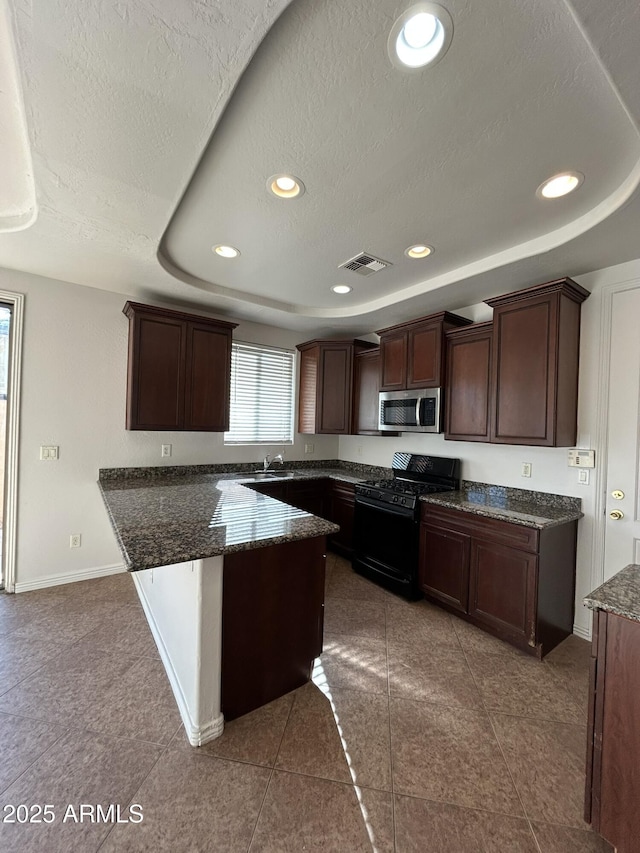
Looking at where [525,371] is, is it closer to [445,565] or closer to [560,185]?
[560,185]

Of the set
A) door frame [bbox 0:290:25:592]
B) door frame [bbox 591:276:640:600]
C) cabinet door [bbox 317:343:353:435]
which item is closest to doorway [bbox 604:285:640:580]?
door frame [bbox 591:276:640:600]

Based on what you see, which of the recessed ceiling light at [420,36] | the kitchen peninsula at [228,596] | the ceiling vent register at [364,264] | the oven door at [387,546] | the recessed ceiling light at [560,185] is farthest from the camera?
A: the oven door at [387,546]

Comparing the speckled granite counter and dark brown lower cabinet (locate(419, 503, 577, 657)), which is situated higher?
the speckled granite counter

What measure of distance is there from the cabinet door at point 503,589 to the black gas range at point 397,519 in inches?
21.0

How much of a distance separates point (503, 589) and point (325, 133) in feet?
9.24

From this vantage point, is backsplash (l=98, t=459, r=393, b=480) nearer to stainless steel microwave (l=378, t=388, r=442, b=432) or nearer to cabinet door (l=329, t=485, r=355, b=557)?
cabinet door (l=329, t=485, r=355, b=557)

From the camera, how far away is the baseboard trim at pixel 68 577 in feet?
9.48

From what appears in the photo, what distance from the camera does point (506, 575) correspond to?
237 centimetres

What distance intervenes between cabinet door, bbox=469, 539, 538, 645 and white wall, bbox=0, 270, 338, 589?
10.2ft

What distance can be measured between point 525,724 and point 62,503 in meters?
3.64

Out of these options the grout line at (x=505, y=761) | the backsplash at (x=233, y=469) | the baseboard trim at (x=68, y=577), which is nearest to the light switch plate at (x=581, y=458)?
the grout line at (x=505, y=761)

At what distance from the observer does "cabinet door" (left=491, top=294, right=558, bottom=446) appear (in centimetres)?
241

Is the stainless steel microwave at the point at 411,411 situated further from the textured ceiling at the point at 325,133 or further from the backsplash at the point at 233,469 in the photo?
the textured ceiling at the point at 325,133

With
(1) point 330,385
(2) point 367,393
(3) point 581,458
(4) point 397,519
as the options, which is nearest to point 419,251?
(2) point 367,393
